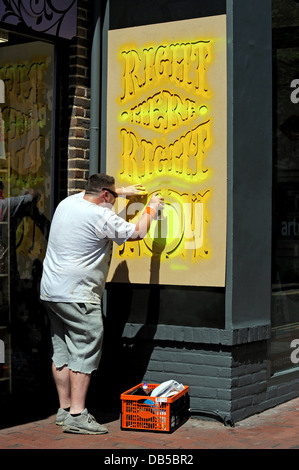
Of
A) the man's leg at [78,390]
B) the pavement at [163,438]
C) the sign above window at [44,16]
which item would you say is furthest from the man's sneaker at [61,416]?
the sign above window at [44,16]

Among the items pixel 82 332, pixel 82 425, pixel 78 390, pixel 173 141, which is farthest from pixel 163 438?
pixel 173 141

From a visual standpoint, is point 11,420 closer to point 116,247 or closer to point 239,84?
point 116,247

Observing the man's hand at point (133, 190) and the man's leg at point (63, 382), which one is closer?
the man's leg at point (63, 382)

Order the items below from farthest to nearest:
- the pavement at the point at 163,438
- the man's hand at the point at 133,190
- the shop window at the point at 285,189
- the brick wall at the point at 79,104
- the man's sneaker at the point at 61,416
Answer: the shop window at the point at 285,189 < the brick wall at the point at 79,104 < the man's hand at the point at 133,190 < the man's sneaker at the point at 61,416 < the pavement at the point at 163,438

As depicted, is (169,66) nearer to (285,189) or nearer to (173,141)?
(173,141)

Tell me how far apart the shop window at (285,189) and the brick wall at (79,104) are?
181 cm

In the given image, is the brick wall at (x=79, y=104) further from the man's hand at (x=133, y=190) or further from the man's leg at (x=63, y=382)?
the man's leg at (x=63, y=382)

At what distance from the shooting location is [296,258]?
29.2ft

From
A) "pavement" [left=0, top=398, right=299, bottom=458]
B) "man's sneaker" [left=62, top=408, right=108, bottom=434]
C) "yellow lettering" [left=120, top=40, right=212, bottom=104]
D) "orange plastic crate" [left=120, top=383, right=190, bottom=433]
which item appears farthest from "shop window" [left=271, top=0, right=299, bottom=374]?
"man's sneaker" [left=62, top=408, right=108, bottom=434]

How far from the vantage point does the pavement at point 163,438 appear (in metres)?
6.34

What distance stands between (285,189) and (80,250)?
256cm

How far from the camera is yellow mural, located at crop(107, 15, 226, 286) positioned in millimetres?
7371

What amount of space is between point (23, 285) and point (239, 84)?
2655 mm

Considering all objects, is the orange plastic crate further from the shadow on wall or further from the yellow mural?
the yellow mural
